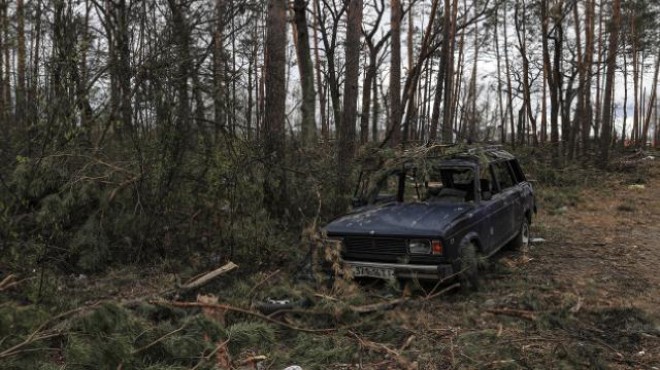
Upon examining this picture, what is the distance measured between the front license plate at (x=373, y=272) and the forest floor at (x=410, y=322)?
191 millimetres

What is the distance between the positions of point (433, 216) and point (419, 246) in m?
0.61

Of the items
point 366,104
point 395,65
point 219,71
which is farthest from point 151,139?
point 395,65

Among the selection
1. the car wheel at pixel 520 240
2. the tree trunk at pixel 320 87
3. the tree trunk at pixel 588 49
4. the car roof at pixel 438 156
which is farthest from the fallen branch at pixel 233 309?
the tree trunk at pixel 588 49

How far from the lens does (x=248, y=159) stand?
7578mm

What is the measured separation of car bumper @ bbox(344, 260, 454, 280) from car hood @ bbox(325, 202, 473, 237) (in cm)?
34

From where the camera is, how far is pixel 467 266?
18.7ft

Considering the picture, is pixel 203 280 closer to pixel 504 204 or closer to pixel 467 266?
pixel 467 266

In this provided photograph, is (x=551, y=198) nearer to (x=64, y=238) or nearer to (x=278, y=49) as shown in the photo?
(x=278, y=49)

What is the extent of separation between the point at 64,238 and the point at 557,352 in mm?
6121

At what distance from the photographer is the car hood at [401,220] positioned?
5648 millimetres

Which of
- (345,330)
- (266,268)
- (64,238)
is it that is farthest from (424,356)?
(64,238)

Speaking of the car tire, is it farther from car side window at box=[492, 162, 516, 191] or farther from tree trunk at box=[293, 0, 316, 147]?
tree trunk at box=[293, 0, 316, 147]

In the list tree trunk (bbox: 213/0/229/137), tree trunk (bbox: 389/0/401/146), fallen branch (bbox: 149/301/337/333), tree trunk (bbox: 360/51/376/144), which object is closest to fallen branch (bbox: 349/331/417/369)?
fallen branch (bbox: 149/301/337/333)

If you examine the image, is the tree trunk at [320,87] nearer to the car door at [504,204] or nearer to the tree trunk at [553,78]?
the car door at [504,204]
